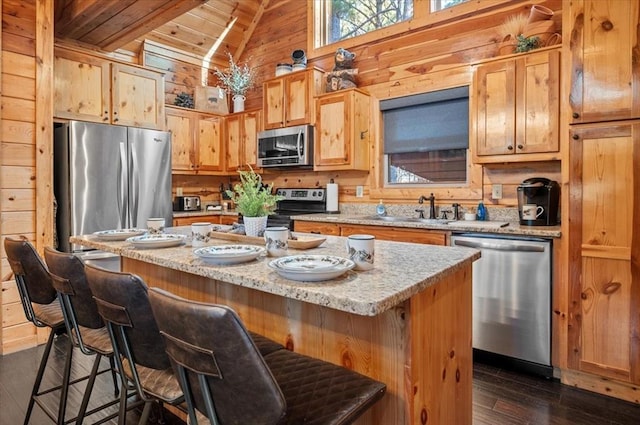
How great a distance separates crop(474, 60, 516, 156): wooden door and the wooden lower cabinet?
2.44ft

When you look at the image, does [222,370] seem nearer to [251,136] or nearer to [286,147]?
[286,147]

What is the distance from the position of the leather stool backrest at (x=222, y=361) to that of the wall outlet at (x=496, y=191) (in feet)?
9.52

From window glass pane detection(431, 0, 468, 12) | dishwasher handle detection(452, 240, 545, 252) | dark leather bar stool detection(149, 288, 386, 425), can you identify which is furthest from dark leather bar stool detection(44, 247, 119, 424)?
window glass pane detection(431, 0, 468, 12)

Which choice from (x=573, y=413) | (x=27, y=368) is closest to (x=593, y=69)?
(x=573, y=413)

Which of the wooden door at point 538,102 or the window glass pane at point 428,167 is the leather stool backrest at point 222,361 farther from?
the window glass pane at point 428,167

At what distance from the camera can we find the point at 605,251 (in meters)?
2.27

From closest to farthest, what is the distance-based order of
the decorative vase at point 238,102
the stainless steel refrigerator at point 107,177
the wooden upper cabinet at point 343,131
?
the stainless steel refrigerator at point 107,177, the wooden upper cabinet at point 343,131, the decorative vase at point 238,102

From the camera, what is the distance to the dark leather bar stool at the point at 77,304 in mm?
1468

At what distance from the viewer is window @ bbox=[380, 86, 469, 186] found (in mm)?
3529

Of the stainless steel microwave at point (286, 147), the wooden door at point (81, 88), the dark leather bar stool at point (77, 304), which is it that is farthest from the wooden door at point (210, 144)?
the dark leather bar stool at point (77, 304)

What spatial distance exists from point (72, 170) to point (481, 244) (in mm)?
3203

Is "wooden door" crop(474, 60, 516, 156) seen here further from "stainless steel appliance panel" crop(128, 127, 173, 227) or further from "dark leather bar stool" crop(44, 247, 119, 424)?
"stainless steel appliance panel" crop(128, 127, 173, 227)

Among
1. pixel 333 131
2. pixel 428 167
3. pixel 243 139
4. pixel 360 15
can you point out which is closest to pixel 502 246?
pixel 428 167

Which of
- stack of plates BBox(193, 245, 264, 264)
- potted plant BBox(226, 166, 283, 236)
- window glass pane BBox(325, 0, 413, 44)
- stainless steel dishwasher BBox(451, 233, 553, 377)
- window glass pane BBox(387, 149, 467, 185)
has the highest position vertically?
window glass pane BBox(325, 0, 413, 44)
